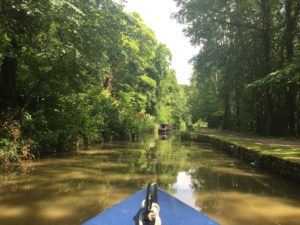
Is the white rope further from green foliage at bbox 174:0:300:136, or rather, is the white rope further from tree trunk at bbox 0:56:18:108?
green foliage at bbox 174:0:300:136

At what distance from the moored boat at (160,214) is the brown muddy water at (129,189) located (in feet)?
9.72

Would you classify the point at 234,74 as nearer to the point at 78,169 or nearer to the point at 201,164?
the point at 201,164

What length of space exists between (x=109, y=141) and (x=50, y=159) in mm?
13728

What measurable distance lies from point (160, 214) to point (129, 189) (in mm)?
6075

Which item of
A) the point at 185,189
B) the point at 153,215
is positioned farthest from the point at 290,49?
the point at 153,215

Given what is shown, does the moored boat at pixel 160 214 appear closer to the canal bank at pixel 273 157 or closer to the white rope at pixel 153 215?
the white rope at pixel 153 215

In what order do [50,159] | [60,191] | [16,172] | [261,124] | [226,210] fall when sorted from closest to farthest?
1. [226,210]
2. [60,191]
3. [16,172]
4. [50,159]
5. [261,124]

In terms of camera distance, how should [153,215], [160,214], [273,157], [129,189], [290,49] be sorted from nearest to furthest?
[153,215]
[160,214]
[129,189]
[273,157]
[290,49]

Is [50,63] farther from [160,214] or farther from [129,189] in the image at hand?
[160,214]

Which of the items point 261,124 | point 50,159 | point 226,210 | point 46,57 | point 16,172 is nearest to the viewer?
point 226,210

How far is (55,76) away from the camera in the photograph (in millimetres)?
17016

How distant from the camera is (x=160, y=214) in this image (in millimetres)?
4598

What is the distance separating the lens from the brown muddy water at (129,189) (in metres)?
8.00

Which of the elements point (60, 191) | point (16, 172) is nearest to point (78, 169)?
point (16, 172)
